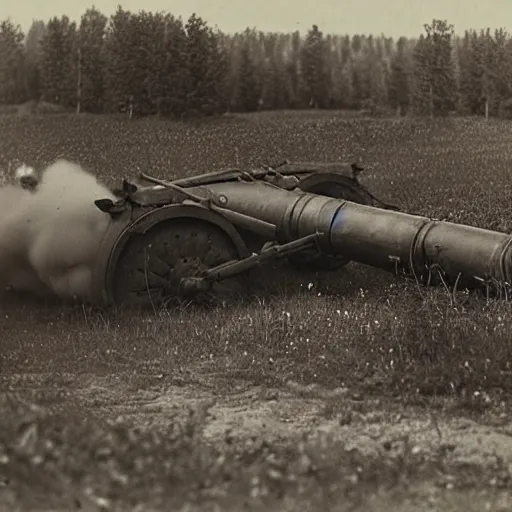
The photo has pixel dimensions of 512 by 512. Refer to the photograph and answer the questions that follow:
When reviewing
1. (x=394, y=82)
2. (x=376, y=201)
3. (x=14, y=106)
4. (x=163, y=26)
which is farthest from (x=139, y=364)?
(x=394, y=82)

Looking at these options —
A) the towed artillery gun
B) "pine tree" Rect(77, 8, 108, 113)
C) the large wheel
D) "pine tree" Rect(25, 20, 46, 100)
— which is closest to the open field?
the large wheel

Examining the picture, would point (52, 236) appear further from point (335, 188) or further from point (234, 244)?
point (335, 188)

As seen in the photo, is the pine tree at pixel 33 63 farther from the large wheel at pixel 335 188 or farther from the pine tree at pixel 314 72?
the large wheel at pixel 335 188

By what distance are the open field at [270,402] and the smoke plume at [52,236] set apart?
329mm

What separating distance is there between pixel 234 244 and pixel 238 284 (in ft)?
1.46

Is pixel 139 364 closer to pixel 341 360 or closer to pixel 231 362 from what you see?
pixel 231 362

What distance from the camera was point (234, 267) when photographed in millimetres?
9703

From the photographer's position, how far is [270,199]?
1116 centimetres

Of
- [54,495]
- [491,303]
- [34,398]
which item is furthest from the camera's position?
[491,303]

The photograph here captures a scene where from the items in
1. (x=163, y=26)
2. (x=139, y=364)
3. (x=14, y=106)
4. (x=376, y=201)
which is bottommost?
(x=139, y=364)

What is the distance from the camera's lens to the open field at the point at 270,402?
14.1 ft

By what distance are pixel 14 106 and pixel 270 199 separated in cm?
912

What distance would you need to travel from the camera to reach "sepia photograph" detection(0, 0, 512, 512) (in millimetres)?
4586

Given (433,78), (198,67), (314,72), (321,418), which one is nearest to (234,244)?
(321,418)
